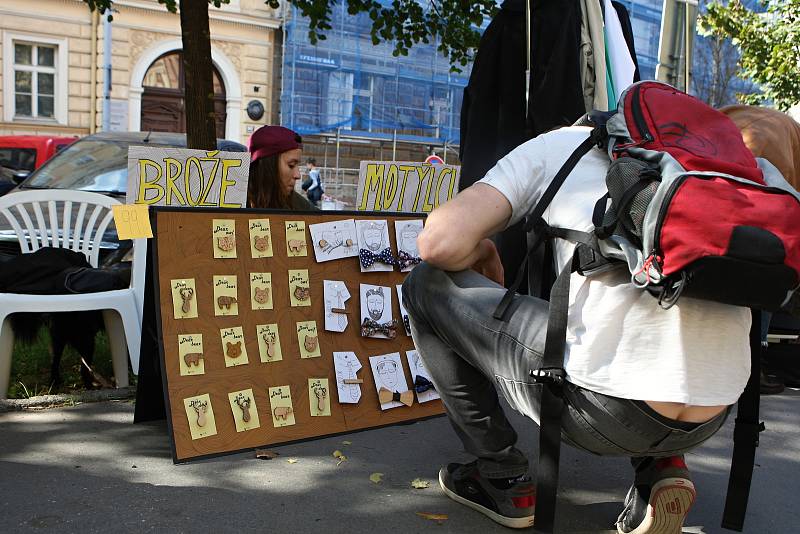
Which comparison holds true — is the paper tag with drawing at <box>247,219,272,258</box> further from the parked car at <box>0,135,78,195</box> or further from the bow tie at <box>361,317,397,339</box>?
the parked car at <box>0,135,78,195</box>

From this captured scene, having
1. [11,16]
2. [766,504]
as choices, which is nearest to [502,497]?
[766,504]

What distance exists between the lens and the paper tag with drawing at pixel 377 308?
3650 mm

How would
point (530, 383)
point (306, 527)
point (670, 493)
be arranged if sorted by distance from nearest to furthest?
point (530, 383), point (670, 493), point (306, 527)

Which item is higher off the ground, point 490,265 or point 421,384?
point 490,265

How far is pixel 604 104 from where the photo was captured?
3.70 metres

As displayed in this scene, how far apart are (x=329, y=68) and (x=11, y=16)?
9160mm

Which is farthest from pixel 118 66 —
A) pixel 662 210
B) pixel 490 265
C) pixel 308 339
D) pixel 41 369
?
pixel 662 210

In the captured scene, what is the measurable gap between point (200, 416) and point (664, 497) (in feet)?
5.55

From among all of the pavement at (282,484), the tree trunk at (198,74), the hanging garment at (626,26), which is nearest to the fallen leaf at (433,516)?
the pavement at (282,484)

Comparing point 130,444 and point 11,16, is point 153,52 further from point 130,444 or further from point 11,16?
point 130,444

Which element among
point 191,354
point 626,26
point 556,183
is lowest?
point 191,354

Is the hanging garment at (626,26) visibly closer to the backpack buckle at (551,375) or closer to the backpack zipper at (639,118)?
the backpack zipper at (639,118)

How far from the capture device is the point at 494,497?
2.74 metres

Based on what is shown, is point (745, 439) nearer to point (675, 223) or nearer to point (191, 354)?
point (675, 223)
